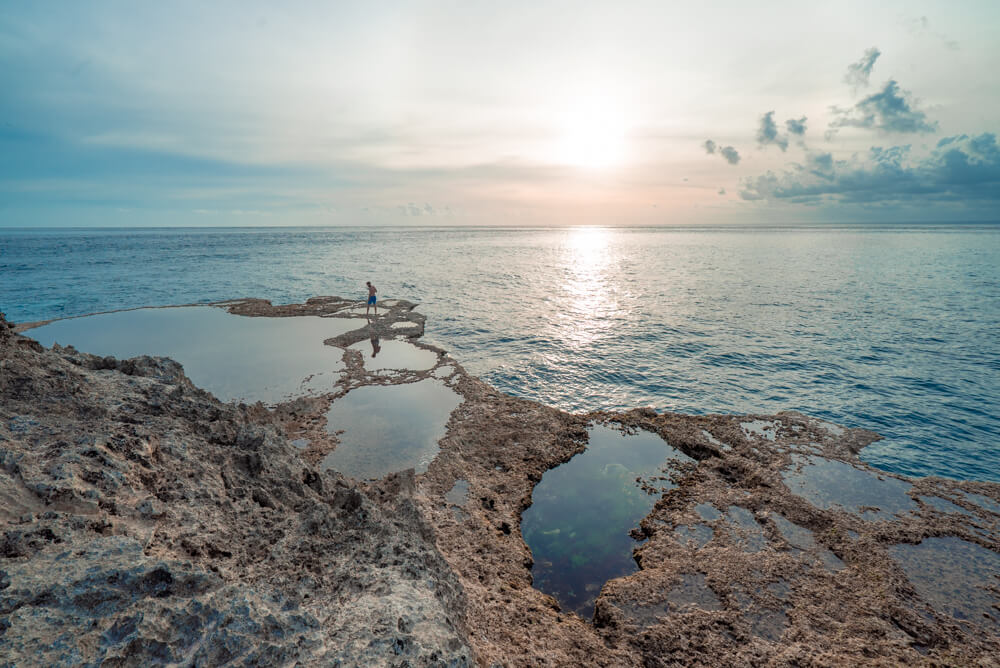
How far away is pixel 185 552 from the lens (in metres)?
5.94

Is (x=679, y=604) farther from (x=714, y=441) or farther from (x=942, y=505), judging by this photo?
(x=942, y=505)

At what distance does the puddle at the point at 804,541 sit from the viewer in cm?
1005

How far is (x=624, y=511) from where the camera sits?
40.5 ft

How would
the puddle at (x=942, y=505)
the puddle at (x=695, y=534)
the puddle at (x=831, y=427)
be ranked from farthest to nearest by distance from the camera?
1. the puddle at (x=831, y=427)
2. the puddle at (x=942, y=505)
3. the puddle at (x=695, y=534)

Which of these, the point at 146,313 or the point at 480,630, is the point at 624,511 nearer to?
the point at 480,630

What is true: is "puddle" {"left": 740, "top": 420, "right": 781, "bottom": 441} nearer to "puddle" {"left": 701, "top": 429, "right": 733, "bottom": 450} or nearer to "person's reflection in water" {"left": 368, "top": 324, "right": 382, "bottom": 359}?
"puddle" {"left": 701, "top": 429, "right": 733, "bottom": 450}

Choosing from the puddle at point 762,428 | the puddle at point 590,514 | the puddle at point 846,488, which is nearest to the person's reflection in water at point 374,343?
the puddle at point 590,514

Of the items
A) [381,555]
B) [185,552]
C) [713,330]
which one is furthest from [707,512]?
[713,330]

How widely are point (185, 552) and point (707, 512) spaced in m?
12.3

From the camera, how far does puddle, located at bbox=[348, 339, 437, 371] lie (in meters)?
23.1

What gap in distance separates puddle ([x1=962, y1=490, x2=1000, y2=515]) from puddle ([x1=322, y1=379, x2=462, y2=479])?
55.8 feet

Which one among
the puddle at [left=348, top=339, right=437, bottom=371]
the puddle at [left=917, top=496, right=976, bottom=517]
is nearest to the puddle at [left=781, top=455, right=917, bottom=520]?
the puddle at [left=917, top=496, right=976, bottom=517]

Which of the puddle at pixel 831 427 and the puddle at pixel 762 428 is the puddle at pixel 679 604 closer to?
the puddle at pixel 762 428

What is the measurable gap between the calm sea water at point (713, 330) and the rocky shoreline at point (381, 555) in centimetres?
544
